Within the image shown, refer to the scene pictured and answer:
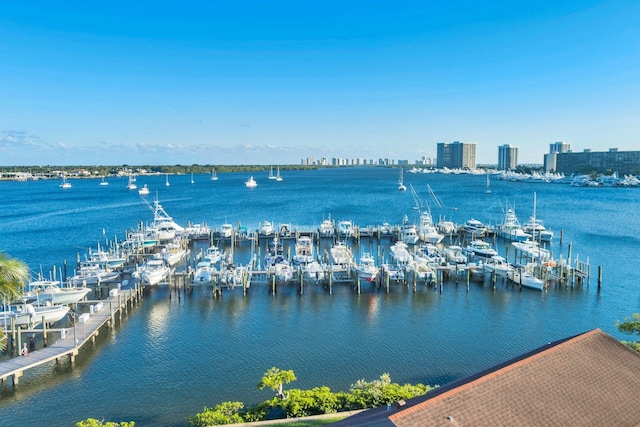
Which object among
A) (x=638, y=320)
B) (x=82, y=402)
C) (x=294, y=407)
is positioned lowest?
(x=82, y=402)

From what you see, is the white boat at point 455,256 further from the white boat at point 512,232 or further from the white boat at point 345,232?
the white boat at point 345,232

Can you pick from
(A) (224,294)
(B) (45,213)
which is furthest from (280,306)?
(B) (45,213)

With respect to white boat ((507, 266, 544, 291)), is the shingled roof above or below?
above

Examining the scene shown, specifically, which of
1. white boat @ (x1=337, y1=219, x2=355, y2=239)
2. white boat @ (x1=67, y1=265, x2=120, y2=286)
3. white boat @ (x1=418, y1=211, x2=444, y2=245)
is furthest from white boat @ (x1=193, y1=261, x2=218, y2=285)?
white boat @ (x1=418, y1=211, x2=444, y2=245)

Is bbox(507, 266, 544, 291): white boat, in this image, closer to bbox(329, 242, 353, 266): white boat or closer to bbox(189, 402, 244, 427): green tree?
bbox(329, 242, 353, 266): white boat

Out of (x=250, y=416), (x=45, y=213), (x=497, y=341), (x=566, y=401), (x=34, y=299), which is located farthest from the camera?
(x=45, y=213)

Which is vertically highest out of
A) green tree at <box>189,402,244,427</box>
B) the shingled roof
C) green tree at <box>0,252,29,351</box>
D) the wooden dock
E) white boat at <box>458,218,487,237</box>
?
green tree at <box>0,252,29,351</box>

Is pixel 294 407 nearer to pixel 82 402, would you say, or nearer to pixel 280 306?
pixel 82 402
